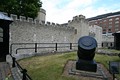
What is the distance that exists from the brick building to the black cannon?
75.7 meters

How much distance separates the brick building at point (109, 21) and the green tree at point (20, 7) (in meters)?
60.5

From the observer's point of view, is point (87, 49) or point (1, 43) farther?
point (1, 43)

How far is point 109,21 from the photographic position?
86812 mm

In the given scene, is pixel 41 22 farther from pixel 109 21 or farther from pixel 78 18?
pixel 109 21

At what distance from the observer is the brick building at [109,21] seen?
82975mm

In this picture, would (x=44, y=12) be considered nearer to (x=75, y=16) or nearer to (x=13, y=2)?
(x=75, y=16)

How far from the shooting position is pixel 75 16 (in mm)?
34812

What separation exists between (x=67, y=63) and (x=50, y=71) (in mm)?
1912

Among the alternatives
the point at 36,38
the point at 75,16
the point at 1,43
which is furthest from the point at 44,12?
the point at 1,43

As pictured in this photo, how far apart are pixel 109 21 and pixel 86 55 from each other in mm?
80130

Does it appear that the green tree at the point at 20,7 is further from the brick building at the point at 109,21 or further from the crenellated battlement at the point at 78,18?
the brick building at the point at 109,21

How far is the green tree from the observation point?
25.9 metres

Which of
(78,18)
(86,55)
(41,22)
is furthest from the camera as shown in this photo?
(78,18)

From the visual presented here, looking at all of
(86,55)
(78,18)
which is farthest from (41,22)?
(86,55)
